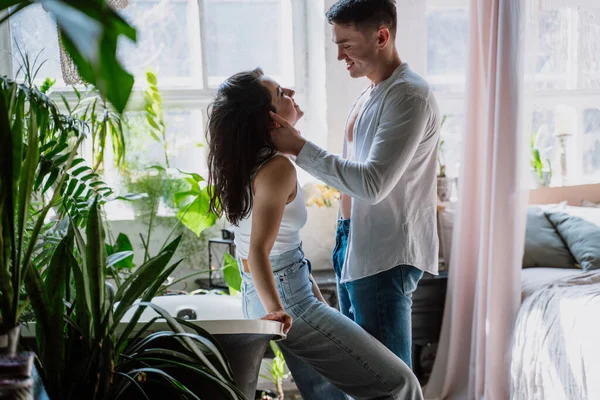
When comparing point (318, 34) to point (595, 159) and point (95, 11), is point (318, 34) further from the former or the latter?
point (95, 11)

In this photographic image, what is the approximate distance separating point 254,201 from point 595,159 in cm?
312

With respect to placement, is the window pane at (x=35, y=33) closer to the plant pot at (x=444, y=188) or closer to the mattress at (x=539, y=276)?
the plant pot at (x=444, y=188)

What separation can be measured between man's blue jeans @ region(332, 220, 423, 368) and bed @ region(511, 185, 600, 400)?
3.14ft

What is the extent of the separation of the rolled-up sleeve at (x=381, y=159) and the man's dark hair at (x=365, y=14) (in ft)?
0.80

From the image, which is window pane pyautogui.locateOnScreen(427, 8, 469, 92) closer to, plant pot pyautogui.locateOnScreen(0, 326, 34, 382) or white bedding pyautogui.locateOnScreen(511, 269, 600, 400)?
white bedding pyautogui.locateOnScreen(511, 269, 600, 400)

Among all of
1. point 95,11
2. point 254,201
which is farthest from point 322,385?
point 95,11

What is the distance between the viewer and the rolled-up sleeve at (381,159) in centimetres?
186

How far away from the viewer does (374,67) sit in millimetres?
2080

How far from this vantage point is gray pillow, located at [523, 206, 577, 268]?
3.53 metres

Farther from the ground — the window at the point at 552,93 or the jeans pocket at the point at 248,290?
the window at the point at 552,93

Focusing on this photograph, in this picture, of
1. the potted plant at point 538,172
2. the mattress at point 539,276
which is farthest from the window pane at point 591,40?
the mattress at point 539,276

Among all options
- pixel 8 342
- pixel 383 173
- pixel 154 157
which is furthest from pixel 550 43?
pixel 8 342

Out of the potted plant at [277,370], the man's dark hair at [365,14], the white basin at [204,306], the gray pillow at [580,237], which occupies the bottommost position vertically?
the potted plant at [277,370]

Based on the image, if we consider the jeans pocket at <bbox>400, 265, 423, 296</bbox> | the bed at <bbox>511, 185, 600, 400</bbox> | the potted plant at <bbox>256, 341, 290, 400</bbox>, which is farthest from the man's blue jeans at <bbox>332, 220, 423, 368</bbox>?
the potted plant at <bbox>256, 341, 290, 400</bbox>
